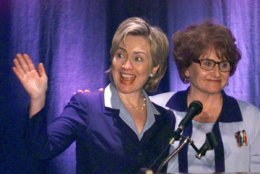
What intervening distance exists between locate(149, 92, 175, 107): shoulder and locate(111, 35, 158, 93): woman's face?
0.73 feet


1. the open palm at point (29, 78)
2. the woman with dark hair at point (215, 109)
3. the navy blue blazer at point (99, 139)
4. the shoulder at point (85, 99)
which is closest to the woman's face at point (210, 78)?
the woman with dark hair at point (215, 109)

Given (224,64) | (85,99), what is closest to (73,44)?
(85,99)

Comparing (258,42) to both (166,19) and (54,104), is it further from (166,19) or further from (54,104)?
(54,104)

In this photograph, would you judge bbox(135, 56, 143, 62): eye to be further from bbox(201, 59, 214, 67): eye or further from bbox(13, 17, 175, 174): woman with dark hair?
bbox(201, 59, 214, 67): eye

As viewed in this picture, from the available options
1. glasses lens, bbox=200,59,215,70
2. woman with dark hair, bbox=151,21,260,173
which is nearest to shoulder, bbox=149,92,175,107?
woman with dark hair, bbox=151,21,260,173

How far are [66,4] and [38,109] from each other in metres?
0.92

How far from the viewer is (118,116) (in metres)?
2.30

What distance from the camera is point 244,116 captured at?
8.15ft

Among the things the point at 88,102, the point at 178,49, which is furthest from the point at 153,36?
the point at 88,102

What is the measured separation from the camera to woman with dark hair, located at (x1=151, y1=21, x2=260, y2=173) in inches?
94.1

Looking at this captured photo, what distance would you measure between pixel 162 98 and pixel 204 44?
1.19ft

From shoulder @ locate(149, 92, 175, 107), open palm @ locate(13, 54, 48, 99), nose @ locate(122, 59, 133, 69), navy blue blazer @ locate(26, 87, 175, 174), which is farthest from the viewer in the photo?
shoulder @ locate(149, 92, 175, 107)

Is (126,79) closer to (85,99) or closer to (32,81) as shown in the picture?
(85,99)

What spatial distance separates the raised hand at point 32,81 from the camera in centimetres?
197
